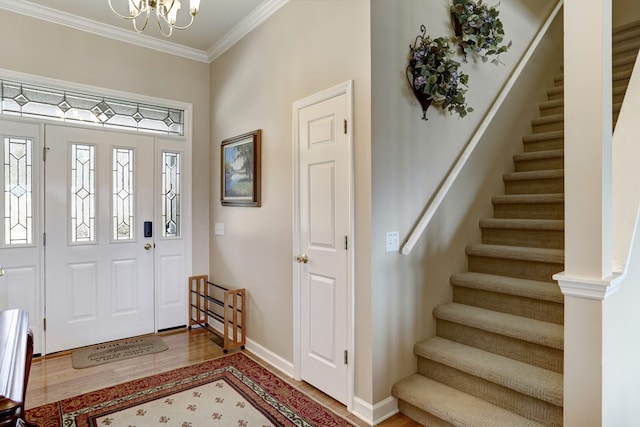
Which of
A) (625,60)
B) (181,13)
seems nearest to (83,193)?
(181,13)

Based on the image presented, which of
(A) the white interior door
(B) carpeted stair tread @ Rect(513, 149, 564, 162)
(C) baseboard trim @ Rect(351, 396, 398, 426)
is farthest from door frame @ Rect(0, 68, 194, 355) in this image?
(B) carpeted stair tread @ Rect(513, 149, 564, 162)

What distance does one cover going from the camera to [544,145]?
11.1 feet

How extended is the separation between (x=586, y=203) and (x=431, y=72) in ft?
4.16

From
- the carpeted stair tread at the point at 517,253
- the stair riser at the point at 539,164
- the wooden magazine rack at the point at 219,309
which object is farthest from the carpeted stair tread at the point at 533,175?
the wooden magazine rack at the point at 219,309

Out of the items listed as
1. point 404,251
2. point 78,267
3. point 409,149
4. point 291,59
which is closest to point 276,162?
point 291,59

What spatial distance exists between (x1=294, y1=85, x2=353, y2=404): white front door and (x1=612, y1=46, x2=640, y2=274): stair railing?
1.36 metres

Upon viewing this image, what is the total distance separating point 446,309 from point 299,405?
3.84 feet

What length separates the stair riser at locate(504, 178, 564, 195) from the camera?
297 centimetres

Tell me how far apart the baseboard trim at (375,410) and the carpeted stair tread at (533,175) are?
2067 millimetres

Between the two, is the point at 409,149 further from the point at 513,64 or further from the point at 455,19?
the point at 513,64

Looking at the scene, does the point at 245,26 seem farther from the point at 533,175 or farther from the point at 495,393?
the point at 495,393

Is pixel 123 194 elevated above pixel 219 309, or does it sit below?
above

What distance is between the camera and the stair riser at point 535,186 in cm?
297

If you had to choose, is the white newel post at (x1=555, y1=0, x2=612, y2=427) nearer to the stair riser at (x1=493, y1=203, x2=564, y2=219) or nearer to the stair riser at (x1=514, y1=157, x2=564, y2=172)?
the stair riser at (x1=493, y1=203, x2=564, y2=219)
